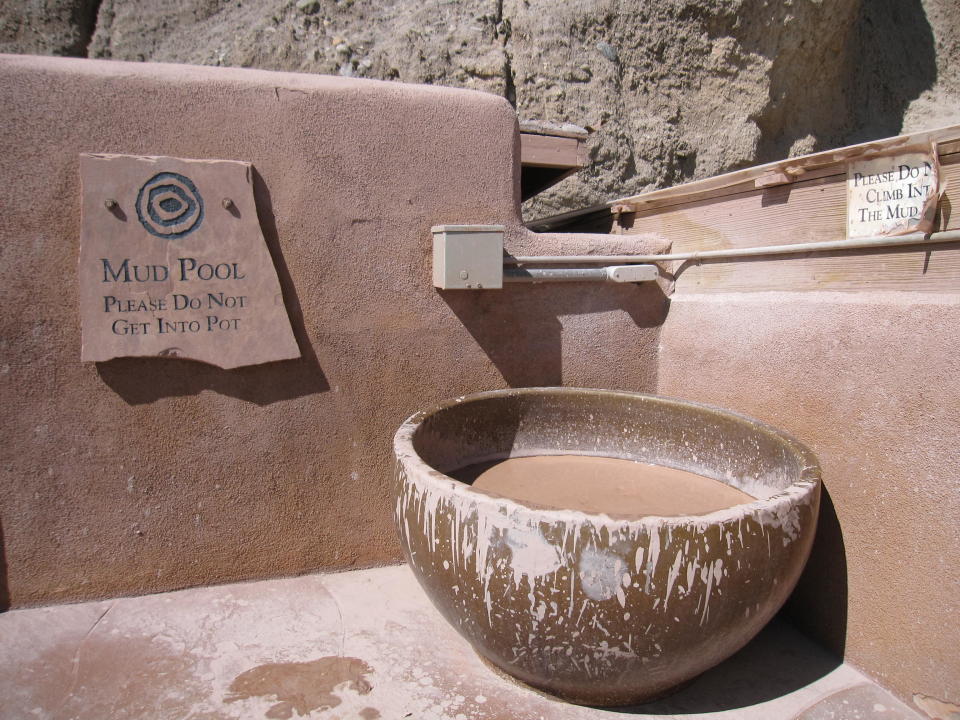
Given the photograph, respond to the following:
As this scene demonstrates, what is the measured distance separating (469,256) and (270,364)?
907 mm

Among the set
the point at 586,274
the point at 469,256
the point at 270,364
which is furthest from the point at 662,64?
the point at 270,364

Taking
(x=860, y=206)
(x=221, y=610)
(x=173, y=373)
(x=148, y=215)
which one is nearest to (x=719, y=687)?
(x=860, y=206)

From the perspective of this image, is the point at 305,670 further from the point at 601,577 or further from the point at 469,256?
the point at 469,256

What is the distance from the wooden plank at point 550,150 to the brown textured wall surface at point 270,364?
0.34m

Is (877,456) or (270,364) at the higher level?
(270,364)

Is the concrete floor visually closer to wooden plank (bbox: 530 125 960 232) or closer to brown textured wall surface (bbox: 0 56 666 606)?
brown textured wall surface (bbox: 0 56 666 606)

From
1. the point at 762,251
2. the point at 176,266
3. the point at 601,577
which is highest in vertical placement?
the point at 762,251

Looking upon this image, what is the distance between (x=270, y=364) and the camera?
2.31m

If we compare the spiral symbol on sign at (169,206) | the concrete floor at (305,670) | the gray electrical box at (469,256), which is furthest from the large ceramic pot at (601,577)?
the spiral symbol on sign at (169,206)

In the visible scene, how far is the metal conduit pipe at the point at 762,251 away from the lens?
1736mm

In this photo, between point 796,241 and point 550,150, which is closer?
point 796,241

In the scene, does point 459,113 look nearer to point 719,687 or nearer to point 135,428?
point 135,428

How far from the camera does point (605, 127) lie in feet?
16.5

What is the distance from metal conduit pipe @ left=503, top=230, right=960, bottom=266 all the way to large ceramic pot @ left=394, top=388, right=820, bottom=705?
70cm
